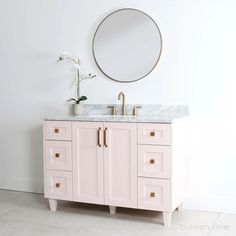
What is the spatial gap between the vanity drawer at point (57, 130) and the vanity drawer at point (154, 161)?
0.64m

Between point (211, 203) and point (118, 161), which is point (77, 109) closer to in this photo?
point (118, 161)

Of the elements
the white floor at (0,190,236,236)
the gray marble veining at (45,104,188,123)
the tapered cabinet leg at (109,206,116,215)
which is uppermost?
the gray marble veining at (45,104,188,123)

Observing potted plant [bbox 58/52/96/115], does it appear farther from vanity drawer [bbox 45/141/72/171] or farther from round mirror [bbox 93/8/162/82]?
vanity drawer [bbox 45/141/72/171]

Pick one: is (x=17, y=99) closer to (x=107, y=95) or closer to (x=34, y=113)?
(x=34, y=113)

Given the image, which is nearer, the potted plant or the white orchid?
the potted plant

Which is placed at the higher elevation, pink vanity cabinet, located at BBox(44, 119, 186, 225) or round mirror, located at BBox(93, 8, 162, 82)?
round mirror, located at BBox(93, 8, 162, 82)

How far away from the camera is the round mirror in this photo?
11.7 feet

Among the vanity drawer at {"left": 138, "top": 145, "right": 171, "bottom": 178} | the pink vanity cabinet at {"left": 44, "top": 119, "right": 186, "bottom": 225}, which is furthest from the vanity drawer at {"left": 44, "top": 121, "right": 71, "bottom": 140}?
the vanity drawer at {"left": 138, "top": 145, "right": 171, "bottom": 178}

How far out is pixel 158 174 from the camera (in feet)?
10.1

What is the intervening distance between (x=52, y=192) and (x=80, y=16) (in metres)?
1.62

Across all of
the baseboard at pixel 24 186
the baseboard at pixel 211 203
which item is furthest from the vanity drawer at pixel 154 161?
the baseboard at pixel 24 186

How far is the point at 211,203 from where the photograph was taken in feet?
11.3

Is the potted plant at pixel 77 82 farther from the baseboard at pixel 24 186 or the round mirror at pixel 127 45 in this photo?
the baseboard at pixel 24 186

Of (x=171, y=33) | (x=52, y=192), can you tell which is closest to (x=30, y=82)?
(x=52, y=192)
